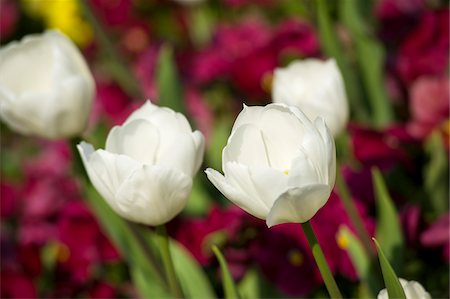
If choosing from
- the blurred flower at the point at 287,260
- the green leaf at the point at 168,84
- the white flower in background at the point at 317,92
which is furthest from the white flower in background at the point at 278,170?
the green leaf at the point at 168,84

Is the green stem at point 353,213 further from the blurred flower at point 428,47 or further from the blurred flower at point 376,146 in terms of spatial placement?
the blurred flower at point 428,47

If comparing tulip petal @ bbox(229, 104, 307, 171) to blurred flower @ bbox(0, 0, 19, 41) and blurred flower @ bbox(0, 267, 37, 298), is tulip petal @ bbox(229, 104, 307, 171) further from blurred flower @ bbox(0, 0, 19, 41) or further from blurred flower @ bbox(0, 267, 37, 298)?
blurred flower @ bbox(0, 0, 19, 41)

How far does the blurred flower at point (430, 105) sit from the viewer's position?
3.34ft

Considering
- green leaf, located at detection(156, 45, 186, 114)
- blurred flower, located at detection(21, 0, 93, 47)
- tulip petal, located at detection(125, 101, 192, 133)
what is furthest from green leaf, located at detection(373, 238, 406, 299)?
blurred flower, located at detection(21, 0, 93, 47)

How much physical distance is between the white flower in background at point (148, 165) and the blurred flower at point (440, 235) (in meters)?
0.31

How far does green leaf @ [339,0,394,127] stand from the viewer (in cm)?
108

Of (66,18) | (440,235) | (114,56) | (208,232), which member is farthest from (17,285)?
(66,18)

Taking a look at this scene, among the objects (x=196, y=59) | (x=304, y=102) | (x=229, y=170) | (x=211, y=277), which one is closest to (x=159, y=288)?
(x=211, y=277)

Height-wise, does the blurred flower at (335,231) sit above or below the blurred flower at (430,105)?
below

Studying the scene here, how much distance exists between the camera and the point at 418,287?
62 centimetres

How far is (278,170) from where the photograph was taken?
→ 1.80 feet

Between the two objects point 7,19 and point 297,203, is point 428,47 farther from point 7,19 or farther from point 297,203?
point 7,19

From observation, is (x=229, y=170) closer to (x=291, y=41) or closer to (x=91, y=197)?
(x=91, y=197)

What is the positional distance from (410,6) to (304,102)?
55cm
